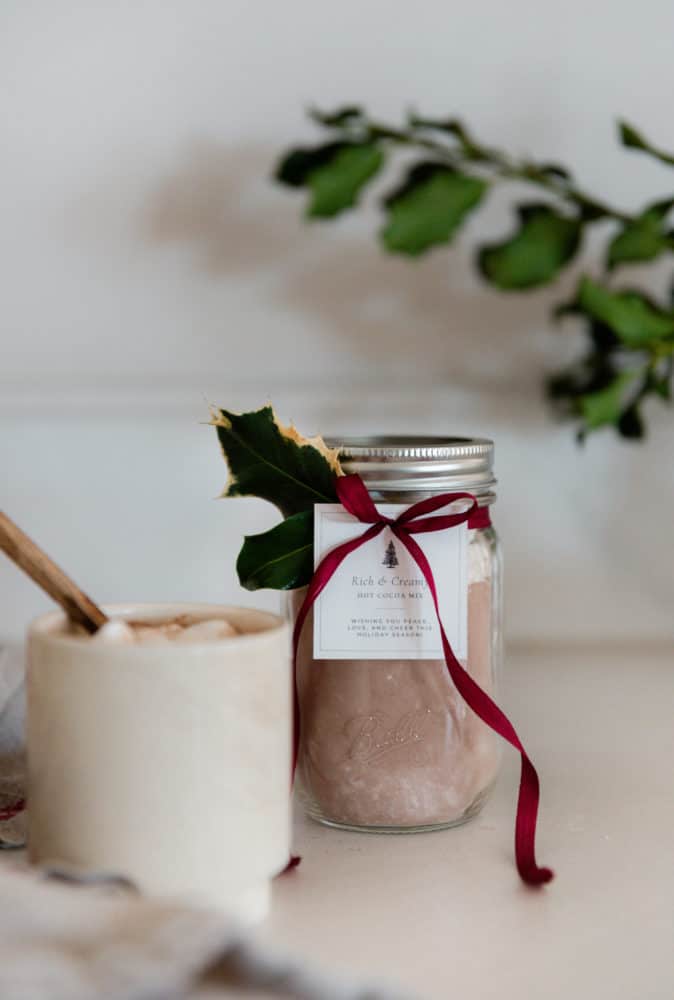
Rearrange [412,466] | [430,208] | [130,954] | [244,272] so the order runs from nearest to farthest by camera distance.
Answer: [130,954]
[412,466]
[430,208]
[244,272]

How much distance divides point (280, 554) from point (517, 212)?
0.49 metres

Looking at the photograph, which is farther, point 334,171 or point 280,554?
point 334,171

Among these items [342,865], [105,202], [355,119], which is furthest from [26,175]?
[342,865]

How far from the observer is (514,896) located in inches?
21.4

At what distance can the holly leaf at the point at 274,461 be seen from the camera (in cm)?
60

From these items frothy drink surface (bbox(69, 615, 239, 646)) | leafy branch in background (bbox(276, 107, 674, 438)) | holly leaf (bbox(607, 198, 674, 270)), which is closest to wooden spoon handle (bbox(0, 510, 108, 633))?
frothy drink surface (bbox(69, 615, 239, 646))

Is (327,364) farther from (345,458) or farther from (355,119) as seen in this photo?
(345,458)

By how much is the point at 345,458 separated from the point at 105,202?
0.59 meters

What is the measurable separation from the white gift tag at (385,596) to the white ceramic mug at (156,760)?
113 mm

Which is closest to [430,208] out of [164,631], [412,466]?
[412,466]

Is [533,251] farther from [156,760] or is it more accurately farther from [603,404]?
[156,760]

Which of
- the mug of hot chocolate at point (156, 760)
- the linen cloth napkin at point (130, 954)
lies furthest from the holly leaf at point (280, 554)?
the linen cloth napkin at point (130, 954)

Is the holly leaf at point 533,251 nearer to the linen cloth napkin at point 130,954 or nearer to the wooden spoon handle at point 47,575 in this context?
the wooden spoon handle at point 47,575

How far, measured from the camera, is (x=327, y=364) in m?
1.09
